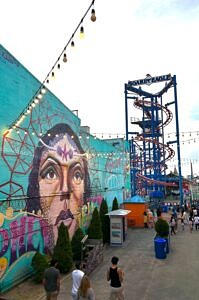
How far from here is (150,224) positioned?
23812 mm

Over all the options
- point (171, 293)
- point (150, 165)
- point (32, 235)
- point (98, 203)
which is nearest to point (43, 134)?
point (32, 235)

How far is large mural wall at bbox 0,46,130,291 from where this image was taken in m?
9.99

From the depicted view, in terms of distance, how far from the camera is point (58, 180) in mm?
14266

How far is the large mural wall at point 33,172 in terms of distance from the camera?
32.8 feet

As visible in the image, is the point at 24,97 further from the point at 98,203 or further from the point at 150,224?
the point at 150,224

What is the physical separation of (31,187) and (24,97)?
3.36 metres

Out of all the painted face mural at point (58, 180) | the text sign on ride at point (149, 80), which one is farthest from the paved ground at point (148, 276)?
the text sign on ride at point (149, 80)

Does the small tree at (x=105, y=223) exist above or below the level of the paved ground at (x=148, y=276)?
above

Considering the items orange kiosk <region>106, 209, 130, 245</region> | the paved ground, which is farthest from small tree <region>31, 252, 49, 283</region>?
orange kiosk <region>106, 209, 130, 245</region>

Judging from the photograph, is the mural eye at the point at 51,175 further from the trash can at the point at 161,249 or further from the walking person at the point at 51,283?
the walking person at the point at 51,283

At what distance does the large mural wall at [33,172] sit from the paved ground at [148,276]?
1.50m

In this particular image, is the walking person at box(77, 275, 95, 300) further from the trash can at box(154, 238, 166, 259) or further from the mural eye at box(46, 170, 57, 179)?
the trash can at box(154, 238, 166, 259)

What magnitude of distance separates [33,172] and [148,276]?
5716 millimetres

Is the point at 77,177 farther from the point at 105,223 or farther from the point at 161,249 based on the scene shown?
the point at 161,249
